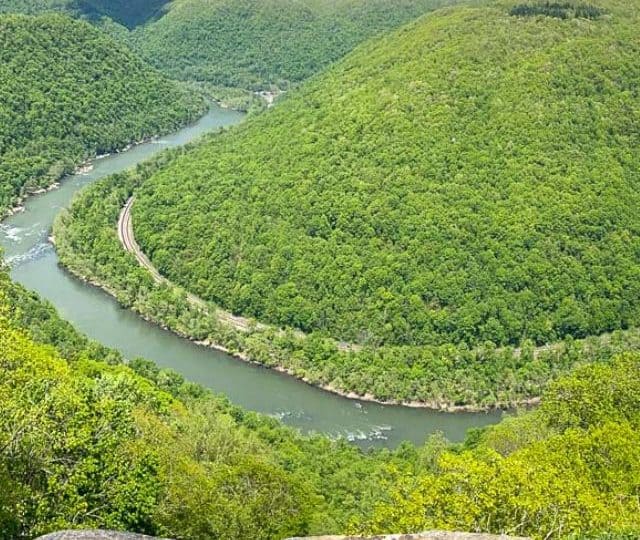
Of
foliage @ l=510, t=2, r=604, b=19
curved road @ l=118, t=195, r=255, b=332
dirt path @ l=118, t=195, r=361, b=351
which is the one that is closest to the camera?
dirt path @ l=118, t=195, r=361, b=351

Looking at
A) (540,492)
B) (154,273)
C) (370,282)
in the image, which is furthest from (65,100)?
(540,492)

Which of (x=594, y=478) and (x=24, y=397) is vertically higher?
(x=24, y=397)

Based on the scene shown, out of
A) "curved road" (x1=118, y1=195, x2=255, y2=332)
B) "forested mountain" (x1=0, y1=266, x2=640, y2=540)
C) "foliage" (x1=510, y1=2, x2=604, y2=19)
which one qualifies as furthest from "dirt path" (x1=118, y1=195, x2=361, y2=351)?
"foliage" (x1=510, y1=2, x2=604, y2=19)

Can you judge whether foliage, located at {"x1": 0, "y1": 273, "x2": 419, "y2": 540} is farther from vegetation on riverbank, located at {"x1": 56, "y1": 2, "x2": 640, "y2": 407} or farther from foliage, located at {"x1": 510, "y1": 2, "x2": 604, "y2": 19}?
foliage, located at {"x1": 510, "y1": 2, "x2": 604, "y2": 19}

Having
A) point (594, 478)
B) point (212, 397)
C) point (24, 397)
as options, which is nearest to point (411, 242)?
point (212, 397)

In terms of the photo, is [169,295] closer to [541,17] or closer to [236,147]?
[236,147]

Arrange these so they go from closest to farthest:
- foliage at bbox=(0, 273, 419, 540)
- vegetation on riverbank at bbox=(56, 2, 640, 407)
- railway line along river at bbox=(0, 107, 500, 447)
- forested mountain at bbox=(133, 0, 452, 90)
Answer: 1. foliage at bbox=(0, 273, 419, 540)
2. railway line along river at bbox=(0, 107, 500, 447)
3. vegetation on riverbank at bbox=(56, 2, 640, 407)
4. forested mountain at bbox=(133, 0, 452, 90)

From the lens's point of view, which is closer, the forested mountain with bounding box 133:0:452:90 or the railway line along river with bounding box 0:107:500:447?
the railway line along river with bounding box 0:107:500:447
